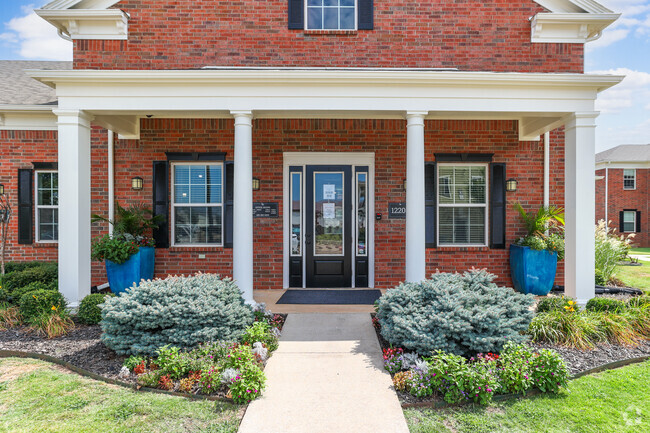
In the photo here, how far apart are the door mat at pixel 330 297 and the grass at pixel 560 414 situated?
3212mm

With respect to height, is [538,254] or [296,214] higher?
[296,214]

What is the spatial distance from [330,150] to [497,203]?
3.49m

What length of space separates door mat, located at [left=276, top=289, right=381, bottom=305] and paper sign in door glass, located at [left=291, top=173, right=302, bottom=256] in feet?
2.91

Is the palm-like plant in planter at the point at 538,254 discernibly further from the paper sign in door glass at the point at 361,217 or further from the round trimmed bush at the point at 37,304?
the round trimmed bush at the point at 37,304

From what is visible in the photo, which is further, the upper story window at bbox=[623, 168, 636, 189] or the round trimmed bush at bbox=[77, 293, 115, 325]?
the upper story window at bbox=[623, 168, 636, 189]

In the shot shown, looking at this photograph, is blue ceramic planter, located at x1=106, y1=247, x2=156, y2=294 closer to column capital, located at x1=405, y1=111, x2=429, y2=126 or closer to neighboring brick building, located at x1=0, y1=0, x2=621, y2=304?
neighboring brick building, located at x1=0, y1=0, x2=621, y2=304

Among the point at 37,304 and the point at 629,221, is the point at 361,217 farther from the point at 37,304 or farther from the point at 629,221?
the point at 629,221

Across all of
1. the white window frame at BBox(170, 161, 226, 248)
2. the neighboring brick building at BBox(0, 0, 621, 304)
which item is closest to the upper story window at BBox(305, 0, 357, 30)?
the neighboring brick building at BBox(0, 0, 621, 304)

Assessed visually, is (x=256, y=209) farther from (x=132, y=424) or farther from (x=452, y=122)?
(x=132, y=424)

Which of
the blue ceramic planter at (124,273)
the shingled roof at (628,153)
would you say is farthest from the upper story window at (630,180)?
the blue ceramic planter at (124,273)

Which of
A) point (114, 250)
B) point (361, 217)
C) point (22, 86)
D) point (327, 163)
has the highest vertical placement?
point (22, 86)

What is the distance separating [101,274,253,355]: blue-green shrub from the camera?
13.7 feet

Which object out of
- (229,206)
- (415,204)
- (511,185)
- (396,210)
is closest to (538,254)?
(511,185)

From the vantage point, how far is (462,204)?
769 centimetres
